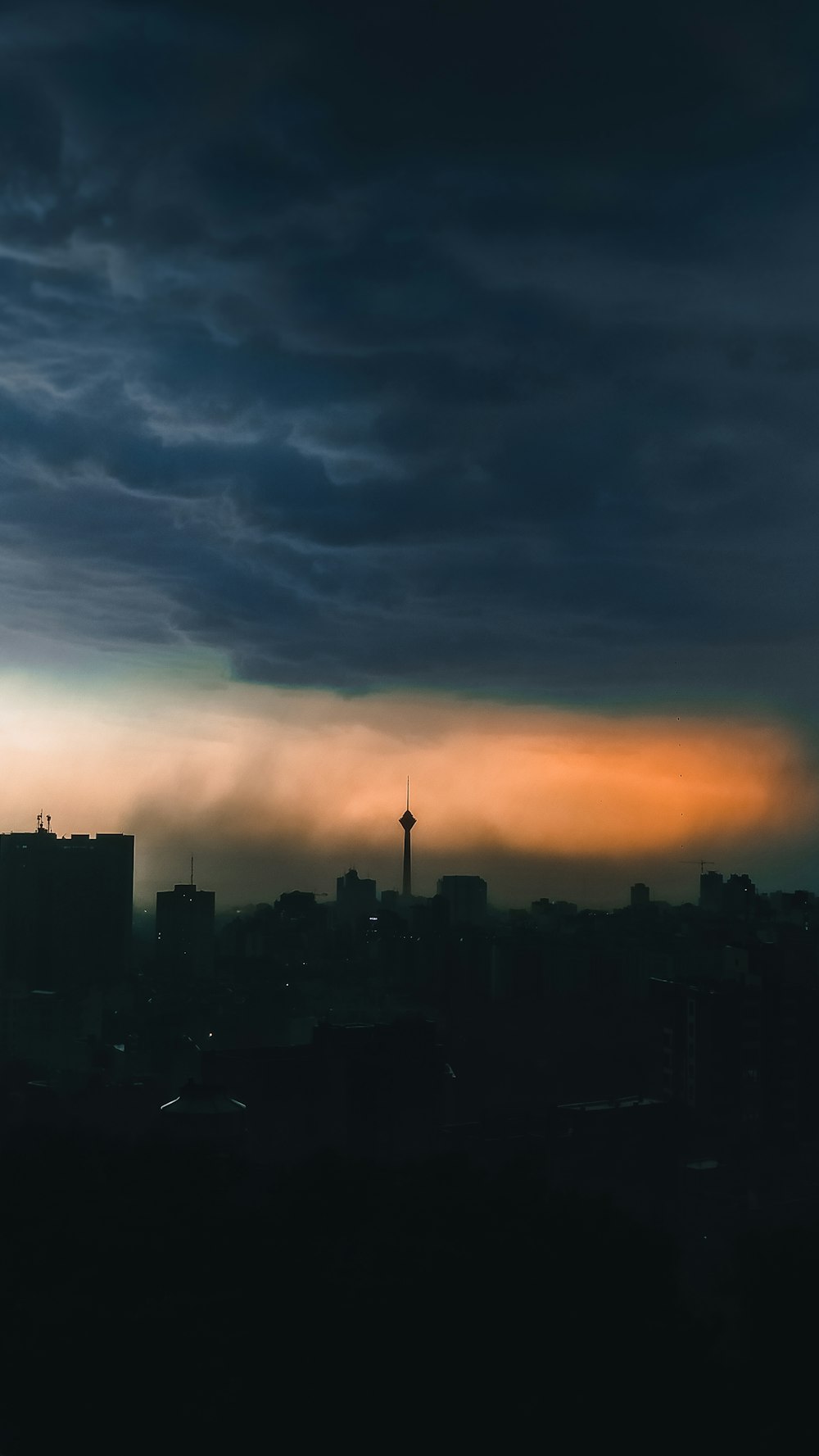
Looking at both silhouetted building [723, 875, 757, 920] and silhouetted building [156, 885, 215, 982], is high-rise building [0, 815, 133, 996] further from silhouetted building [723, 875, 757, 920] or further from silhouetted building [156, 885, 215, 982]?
silhouetted building [723, 875, 757, 920]

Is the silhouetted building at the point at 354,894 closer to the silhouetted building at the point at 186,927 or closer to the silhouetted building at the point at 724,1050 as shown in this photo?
the silhouetted building at the point at 186,927

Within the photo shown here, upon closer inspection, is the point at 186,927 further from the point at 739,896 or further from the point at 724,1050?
the point at 724,1050

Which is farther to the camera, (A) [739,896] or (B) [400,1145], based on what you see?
(A) [739,896]

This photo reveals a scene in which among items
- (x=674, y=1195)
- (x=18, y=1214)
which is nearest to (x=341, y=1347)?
(x=18, y=1214)

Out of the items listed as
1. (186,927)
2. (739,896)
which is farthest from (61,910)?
(739,896)

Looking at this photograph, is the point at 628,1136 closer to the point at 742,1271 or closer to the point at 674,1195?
the point at 674,1195

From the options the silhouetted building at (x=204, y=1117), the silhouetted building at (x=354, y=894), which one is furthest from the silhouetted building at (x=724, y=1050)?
the silhouetted building at (x=354, y=894)
